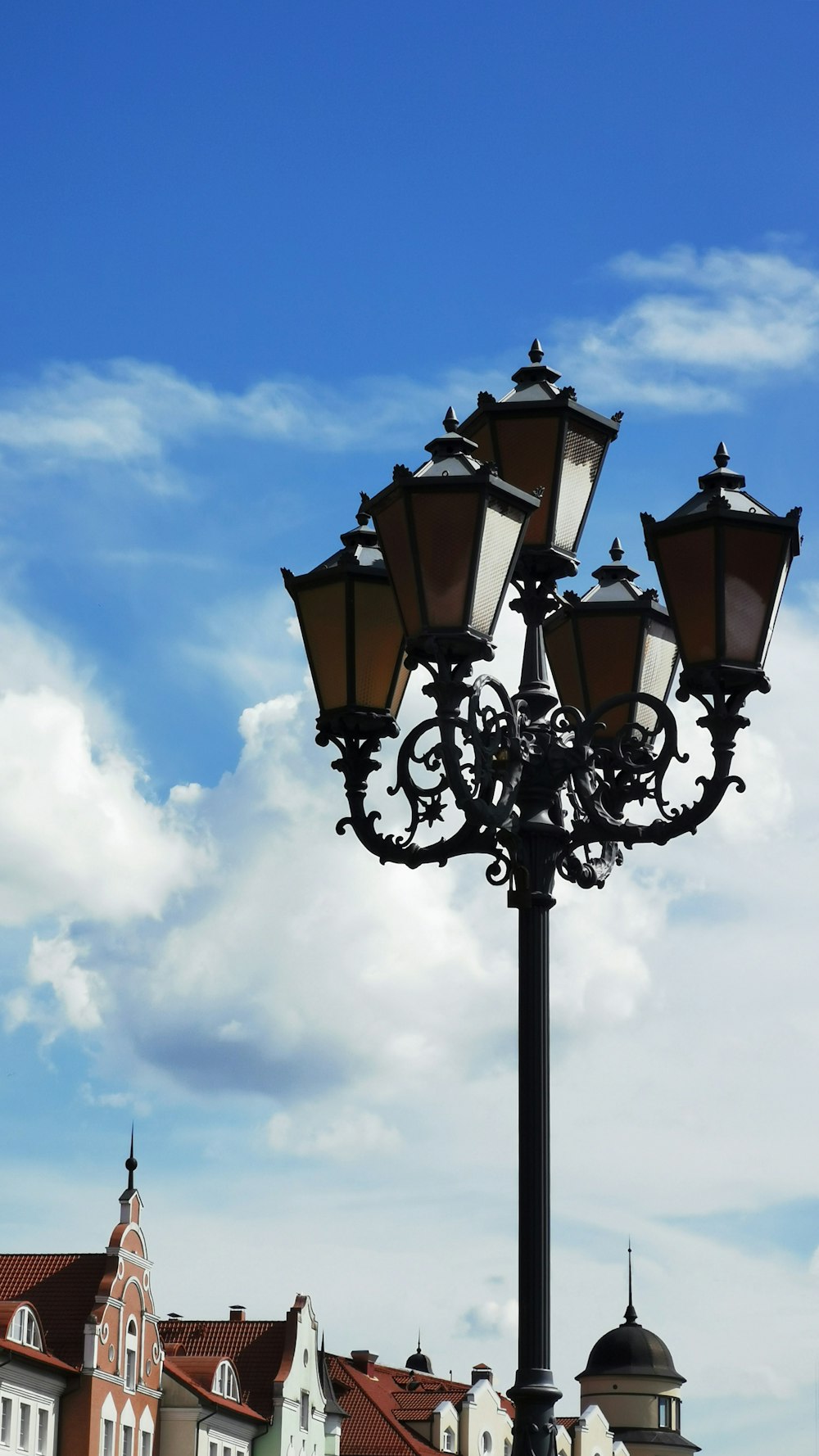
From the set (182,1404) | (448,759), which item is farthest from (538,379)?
(182,1404)

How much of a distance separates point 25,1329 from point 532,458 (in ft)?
141

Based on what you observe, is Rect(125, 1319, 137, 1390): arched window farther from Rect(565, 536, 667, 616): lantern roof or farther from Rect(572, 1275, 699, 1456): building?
Rect(565, 536, 667, 616): lantern roof

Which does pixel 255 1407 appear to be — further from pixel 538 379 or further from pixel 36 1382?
pixel 538 379

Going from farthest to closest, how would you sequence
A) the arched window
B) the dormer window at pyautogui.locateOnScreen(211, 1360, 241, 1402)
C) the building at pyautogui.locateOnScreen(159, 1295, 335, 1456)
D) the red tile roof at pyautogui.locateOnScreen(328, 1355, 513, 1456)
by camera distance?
the red tile roof at pyautogui.locateOnScreen(328, 1355, 513, 1456), the dormer window at pyautogui.locateOnScreen(211, 1360, 241, 1402), the building at pyautogui.locateOnScreen(159, 1295, 335, 1456), the arched window

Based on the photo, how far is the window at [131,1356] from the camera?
51.4 meters

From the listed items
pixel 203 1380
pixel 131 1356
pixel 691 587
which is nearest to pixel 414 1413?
pixel 203 1380

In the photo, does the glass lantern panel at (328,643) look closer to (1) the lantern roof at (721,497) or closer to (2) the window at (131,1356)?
(1) the lantern roof at (721,497)

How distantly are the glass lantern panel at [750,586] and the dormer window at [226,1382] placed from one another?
50320 millimetres

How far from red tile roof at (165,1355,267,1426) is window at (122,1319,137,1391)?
9.64 feet

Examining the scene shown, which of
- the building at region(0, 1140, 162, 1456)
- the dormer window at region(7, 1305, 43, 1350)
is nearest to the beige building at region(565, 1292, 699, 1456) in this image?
the building at region(0, 1140, 162, 1456)

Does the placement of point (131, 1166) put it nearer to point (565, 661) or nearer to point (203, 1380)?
point (203, 1380)

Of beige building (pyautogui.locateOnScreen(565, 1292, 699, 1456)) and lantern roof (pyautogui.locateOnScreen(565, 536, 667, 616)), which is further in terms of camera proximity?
beige building (pyautogui.locateOnScreen(565, 1292, 699, 1456))

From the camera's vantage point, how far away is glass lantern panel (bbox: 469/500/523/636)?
803 centimetres

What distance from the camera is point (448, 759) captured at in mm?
8086
